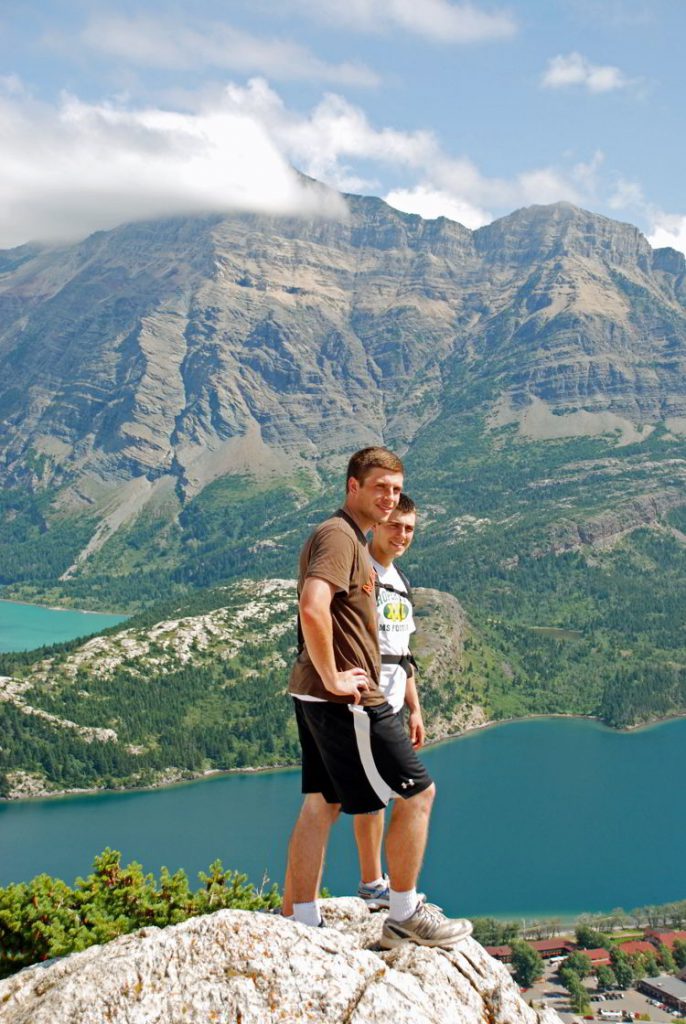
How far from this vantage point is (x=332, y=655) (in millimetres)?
9945

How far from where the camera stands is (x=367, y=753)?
10.5 m

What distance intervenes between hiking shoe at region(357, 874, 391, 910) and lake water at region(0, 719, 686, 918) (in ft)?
246

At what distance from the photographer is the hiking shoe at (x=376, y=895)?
1241cm

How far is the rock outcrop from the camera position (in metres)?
8.87

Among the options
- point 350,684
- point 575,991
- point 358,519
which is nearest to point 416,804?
point 350,684

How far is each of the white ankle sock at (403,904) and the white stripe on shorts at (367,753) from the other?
1.12 metres

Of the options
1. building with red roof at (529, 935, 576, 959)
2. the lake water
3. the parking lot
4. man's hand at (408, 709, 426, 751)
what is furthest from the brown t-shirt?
the lake water

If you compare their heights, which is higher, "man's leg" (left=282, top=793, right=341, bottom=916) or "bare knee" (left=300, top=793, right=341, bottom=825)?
"bare knee" (left=300, top=793, right=341, bottom=825)

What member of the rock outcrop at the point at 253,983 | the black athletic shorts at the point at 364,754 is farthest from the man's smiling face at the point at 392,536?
the rock outcrop at the point at 253,983

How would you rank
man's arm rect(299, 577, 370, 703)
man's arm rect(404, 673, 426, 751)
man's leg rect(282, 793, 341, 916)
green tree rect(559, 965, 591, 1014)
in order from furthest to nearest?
1. green tree rect(559, 965, 591, 1014)
2. man's arm rect(404, 673, 426, 751)
3. man's leg rect(282, 793, 341, 916)
4. man's arm rect(299, 577, 370, 703)

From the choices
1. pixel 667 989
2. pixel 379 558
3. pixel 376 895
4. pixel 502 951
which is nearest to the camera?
pixel 379 558

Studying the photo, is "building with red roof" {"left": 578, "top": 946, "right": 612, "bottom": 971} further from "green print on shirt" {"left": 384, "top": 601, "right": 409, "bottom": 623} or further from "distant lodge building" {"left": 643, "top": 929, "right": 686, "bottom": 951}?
"green print on shirt" {"left": 384, "top": 601, "right": 409, "bottom": 623}

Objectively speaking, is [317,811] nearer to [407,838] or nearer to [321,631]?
[407,838]

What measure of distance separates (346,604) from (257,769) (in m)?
130
